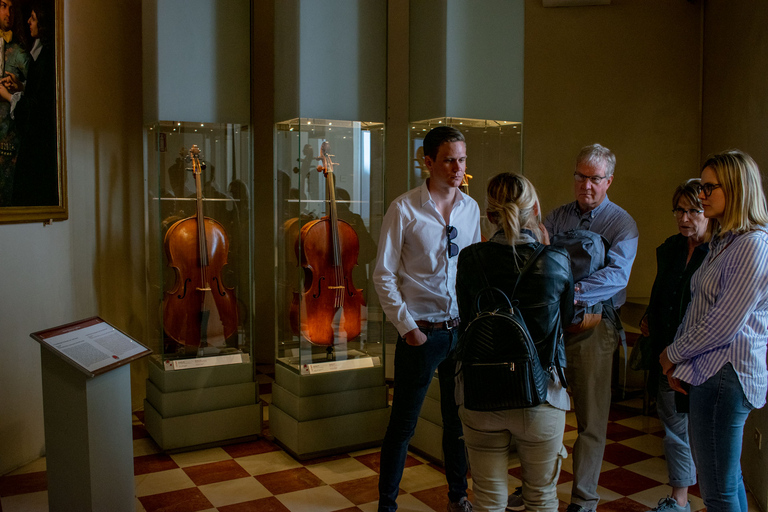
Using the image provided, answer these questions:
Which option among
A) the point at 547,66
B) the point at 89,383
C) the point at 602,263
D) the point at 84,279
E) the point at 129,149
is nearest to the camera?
the point at 89,383

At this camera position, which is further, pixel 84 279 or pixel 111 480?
pixel 84 279

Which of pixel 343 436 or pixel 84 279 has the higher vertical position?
pixel 84 279

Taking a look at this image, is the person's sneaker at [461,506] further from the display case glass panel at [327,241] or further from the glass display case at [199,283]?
the glass display case at [199,283]

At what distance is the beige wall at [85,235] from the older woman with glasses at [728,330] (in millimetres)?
3411

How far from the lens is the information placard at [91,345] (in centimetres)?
248

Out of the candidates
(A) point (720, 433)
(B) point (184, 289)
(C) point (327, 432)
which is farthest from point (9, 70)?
(A) point (720, 433)

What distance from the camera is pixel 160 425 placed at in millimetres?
3869

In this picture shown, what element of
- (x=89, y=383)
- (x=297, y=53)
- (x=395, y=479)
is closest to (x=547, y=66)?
(x=297, y=53)

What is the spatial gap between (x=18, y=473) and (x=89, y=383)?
65.4 inches

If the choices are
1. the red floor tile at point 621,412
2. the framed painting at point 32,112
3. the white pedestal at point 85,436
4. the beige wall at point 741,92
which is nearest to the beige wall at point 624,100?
the beige wall at point 741,92

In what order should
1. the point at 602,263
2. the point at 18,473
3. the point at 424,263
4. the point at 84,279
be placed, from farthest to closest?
the point at 84,279 < the point at 18,473 < the point at 424,263 < the point at 602,263

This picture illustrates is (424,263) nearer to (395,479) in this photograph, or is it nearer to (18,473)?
(395,479)

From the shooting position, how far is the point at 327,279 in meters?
3.61

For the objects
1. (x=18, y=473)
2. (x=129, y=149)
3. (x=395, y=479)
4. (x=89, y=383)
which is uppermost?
(x=129, y=149)
